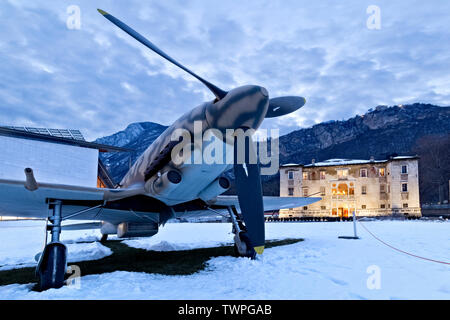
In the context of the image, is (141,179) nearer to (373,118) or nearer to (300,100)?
(300,100)

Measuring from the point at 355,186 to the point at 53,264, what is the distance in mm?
57920

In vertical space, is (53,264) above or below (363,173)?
below

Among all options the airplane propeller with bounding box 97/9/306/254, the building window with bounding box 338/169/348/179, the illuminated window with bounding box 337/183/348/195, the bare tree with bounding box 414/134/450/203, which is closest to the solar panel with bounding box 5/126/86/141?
the airplane propeller with bounding box 97/9/306/254

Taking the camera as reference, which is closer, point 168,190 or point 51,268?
point 51,268

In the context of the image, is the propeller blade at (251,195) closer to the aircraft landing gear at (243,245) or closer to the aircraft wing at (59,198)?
the aircraft landing gear at (243,245)

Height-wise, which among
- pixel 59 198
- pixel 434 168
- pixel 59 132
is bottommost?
pixel 59 198

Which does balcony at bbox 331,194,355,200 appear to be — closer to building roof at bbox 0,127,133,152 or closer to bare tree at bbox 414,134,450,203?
bare tree at bbox 414,134,450,203

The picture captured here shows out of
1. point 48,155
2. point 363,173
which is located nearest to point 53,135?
point 48,155

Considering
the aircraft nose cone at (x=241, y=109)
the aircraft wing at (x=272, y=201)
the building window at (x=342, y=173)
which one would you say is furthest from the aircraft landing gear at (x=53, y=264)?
the building window at (x=342, y=173)

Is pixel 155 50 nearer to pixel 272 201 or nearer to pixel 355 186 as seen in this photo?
pixel 272 201

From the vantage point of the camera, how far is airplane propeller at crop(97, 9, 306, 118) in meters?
5.77

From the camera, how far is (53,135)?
1210 inches

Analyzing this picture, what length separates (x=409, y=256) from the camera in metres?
7.13

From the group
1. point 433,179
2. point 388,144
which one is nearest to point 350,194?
point 433,179
